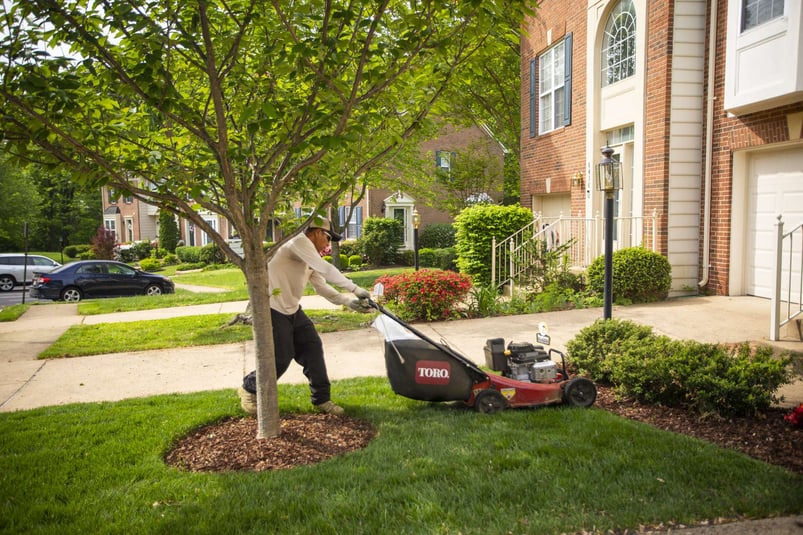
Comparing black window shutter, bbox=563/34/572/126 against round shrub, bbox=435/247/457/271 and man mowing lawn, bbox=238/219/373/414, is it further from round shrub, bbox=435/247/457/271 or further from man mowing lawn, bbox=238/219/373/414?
round shrub, bbox=435/247/457/271

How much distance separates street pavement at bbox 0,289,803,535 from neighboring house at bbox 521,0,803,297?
1.08 m

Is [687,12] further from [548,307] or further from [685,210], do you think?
[548,307]

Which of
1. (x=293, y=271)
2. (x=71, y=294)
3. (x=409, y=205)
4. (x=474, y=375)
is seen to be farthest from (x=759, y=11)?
(x=409, y=205)

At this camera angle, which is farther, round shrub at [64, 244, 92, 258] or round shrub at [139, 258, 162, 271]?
round shrub at [64, 244, 92, 258]

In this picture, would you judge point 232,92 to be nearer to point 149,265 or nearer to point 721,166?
point 721,166

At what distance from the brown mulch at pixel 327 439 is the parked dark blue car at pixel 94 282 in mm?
15085

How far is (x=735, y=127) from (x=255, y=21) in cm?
815

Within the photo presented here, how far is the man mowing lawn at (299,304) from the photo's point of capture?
4.55m

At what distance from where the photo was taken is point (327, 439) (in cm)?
440

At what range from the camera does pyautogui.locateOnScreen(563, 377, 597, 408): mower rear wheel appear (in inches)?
190

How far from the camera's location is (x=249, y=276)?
4.16m

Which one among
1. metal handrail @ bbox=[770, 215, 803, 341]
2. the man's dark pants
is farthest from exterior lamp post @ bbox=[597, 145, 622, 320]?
the man's dark pants

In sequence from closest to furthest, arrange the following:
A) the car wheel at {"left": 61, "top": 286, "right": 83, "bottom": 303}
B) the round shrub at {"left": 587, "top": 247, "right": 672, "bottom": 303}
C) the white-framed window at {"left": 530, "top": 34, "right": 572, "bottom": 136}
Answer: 1. the round shrub at {"left": 587, "top": 247, "right": 672, "bottom": 303}
2. the white-framed window at {"left": 530, "top": 34, "right": 572, "bottom": 136}
3. the car wheel at {"left": 61, "top": 286, "right": 83, "bottom": 303}

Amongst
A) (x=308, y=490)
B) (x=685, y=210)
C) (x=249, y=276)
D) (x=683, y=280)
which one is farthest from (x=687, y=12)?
(x=308, y=490)
